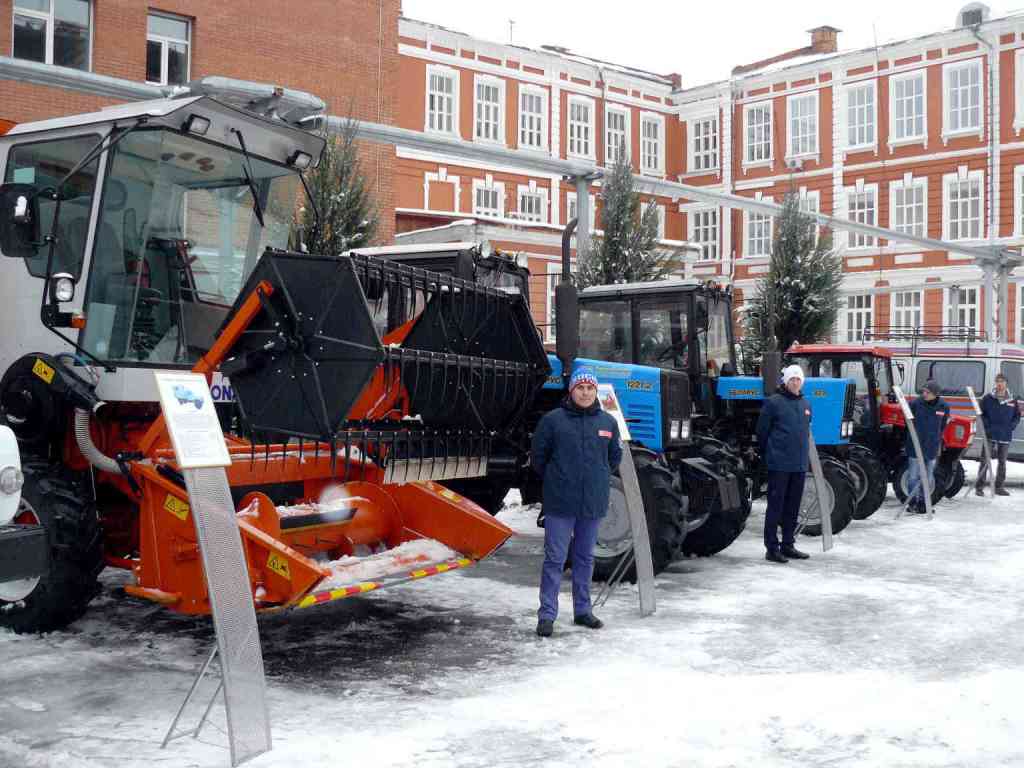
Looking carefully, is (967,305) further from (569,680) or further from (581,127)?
(569,680)

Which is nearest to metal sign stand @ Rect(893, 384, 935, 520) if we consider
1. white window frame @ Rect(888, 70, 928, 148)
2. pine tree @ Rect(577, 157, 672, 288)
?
pine tree @ Rect(577, 157, 672, 288)

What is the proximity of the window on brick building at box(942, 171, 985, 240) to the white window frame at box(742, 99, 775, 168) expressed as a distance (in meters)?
7.15

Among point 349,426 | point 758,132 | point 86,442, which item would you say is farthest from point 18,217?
point 758,132

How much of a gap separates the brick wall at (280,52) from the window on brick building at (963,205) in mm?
20791

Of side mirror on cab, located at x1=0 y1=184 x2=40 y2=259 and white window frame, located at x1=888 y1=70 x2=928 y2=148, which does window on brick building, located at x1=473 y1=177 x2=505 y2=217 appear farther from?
side mirror on cab, located at x1=0 y1=184 x2=40 y2=259

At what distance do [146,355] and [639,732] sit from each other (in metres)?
3.86

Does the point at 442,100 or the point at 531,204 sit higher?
the point at 442,100

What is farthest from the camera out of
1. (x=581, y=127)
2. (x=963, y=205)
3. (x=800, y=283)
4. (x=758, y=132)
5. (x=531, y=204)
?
(x=581, y=127)

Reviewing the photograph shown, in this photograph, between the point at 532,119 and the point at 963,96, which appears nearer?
the point at 963,96

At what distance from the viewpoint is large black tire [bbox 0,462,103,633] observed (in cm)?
673

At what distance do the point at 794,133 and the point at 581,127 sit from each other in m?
7.92

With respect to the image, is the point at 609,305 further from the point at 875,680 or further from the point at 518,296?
the point at 875,680

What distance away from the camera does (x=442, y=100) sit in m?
41.4

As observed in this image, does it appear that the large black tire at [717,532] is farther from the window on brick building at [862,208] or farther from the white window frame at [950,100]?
the window on brick building at [862,208]
